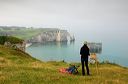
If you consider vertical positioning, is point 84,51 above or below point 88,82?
above

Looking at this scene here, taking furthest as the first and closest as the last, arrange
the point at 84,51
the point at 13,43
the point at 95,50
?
the point at 13,43, the point at 95,50, the point at 84,51

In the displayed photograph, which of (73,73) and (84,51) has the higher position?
(84,51)

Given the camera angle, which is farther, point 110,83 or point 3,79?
point 110,83

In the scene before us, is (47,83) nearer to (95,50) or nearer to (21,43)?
(95,50)

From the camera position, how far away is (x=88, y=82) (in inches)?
1034

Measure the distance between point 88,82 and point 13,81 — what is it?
594 centimetres

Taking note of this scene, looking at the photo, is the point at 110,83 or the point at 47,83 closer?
the point at 47,83

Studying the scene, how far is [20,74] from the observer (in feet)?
90.6

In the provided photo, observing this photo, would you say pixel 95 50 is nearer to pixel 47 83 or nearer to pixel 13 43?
pixel 47 83

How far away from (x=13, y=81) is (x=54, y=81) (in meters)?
3.31

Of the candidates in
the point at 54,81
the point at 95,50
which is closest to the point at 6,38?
the point at 95,50

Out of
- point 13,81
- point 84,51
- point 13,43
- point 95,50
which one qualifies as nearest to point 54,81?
point 13,81

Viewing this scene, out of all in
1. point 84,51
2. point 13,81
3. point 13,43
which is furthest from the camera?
point 13,43

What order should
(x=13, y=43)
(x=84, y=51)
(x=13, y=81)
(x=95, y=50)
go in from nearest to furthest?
(x=13, y=81), (x=84, y=51), (x=95, y=50), (x=13, y=43)
